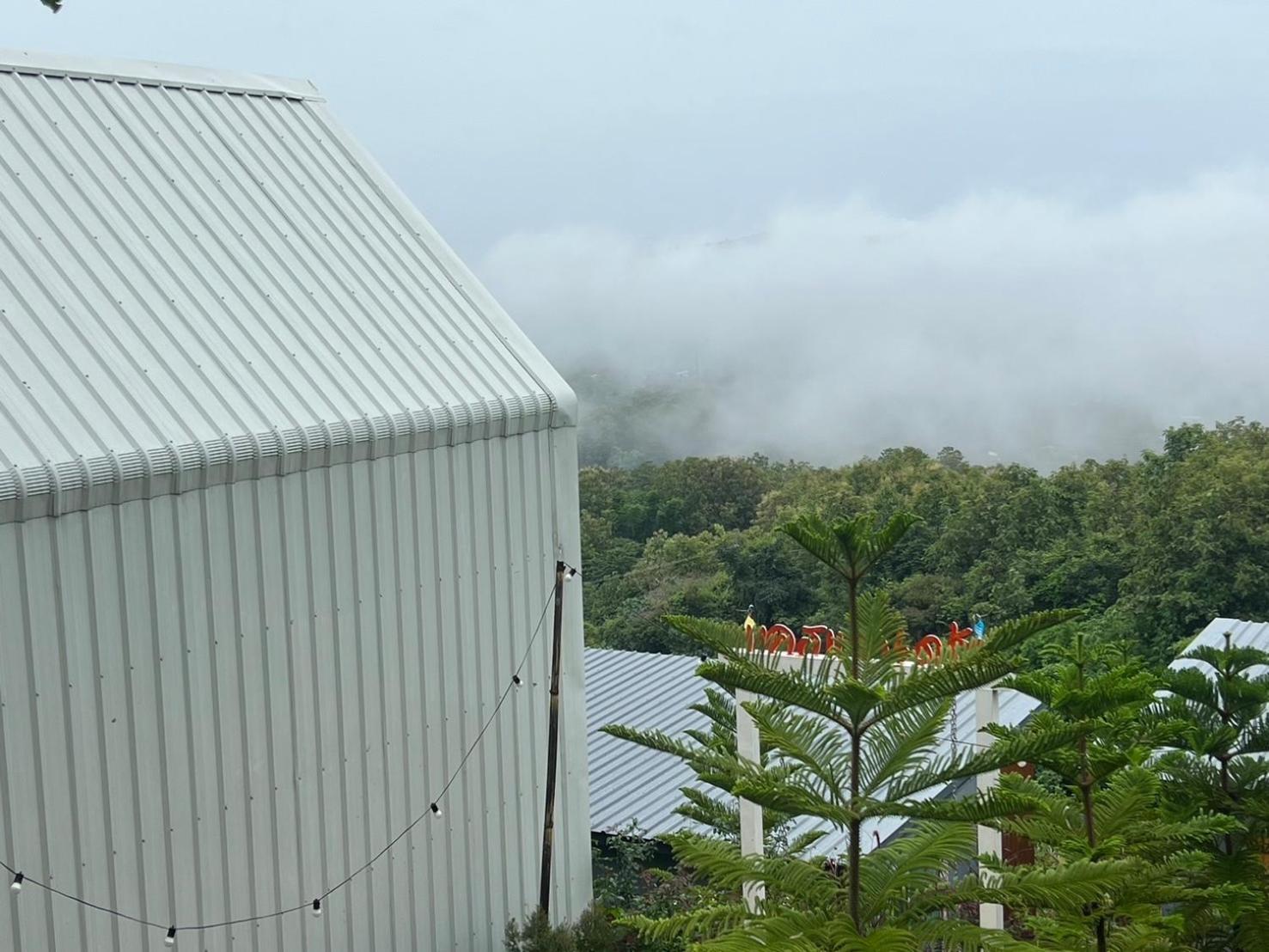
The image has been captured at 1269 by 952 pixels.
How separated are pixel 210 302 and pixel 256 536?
1354 mm

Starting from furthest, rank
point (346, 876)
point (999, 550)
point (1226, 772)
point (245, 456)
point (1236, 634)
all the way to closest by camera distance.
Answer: point (999, 550) → point (1236, 634) → point (1226, 772) → point (346, 876) → point (245, 456)

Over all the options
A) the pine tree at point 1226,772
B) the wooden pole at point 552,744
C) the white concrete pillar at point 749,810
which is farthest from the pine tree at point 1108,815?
the wooden pole at point 552,744

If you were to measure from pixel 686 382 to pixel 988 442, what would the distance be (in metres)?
18.6

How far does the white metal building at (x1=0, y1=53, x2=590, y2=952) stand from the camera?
5.96 m

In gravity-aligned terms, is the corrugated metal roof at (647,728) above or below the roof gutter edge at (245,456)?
below

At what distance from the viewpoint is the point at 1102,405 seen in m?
91.1

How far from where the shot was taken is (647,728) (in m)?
17.8

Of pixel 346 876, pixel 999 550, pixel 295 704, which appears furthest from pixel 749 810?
pixel 999 550

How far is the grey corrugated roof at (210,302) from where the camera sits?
6262 millimetres

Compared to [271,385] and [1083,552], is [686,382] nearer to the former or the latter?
[1083,552]

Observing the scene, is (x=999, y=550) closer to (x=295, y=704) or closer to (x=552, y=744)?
(x=552, y=744)

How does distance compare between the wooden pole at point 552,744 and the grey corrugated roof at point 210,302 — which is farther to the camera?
the wooden pole at point 552,744

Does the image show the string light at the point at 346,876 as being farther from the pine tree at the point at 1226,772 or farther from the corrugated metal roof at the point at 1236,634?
the corrugated metal roof at the point at 1236,634

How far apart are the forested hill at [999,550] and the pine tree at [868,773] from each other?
2489 cm
